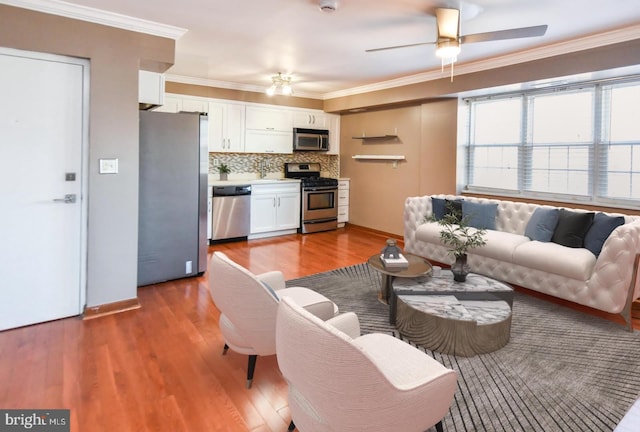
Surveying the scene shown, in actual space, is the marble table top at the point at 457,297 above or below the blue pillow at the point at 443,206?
below

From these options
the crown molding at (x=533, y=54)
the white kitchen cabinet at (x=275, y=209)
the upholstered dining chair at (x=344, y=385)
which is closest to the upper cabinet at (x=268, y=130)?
the white kitchen cabinet at (x=275, y=209)

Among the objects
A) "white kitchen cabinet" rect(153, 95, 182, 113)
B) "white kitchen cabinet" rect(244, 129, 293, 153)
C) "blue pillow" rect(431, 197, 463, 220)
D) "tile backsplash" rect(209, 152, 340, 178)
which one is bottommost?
"blue pillow" rect(431, 197, 463, 220)

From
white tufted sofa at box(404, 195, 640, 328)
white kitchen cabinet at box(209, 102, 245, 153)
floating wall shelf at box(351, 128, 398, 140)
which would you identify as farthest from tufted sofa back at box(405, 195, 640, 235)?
white kitchen cabinet at box(209, 102, 245, 153)

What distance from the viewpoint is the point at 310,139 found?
23.7 feet

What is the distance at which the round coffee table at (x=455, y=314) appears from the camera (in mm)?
2662

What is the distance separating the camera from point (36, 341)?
2.85 m

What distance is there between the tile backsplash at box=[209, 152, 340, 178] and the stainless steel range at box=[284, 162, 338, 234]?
182 mm

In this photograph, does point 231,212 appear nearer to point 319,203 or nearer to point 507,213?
point 319,203

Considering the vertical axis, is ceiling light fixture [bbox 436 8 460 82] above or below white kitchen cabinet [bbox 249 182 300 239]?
above

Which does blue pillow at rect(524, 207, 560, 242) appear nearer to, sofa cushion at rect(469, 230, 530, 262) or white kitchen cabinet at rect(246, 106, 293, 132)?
sofa cushion at rect(469, 230, 530, 262)

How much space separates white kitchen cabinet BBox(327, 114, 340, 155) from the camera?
770 cm

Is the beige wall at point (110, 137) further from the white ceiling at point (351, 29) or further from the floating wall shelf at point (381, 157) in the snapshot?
the floating wall shelf at point (381, 157)

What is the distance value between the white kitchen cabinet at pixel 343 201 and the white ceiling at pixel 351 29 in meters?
2.49

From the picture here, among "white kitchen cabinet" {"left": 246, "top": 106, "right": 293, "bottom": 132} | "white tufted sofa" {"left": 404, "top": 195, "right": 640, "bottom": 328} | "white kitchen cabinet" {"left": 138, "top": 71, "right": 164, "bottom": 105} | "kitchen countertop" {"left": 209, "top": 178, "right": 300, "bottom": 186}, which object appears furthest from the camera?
"white kitchen cabinet" {"left": 246, "top": 106, "right": 293, "bottom": 132}
